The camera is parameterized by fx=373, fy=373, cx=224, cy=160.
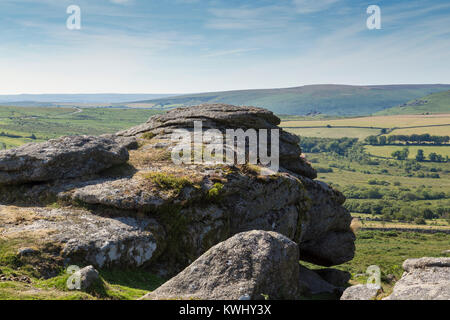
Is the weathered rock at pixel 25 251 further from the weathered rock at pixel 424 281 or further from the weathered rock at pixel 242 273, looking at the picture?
the weathered rock at pixel 424 281

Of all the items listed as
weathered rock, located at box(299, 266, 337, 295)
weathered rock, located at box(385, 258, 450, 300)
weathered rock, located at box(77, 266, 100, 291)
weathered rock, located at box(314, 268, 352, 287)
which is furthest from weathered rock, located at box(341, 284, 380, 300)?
weathered rock, located at box(314, 268, 352, 287)

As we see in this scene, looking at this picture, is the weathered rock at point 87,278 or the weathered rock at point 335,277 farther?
the weathered rock at point 335,277

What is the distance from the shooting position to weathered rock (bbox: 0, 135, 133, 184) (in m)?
19.5

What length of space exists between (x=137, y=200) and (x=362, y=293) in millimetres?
10902

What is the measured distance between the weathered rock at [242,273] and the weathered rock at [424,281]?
3.48m

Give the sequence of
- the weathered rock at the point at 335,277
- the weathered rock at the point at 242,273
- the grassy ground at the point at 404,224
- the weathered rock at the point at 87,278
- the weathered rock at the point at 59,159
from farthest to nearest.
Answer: the grassy ground at the point at 404,224
the weathered rock at the point at 335,277
the weathered rock at the point at 59,159
the weathered rock at the point at 87,278
the weathered rock at the point at 242,273

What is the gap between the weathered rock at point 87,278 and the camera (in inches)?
452

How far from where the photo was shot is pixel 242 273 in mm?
11938

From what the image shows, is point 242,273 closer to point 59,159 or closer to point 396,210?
point 59,159

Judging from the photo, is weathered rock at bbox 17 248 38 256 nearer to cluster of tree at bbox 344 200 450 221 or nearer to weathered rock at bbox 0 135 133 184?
weathered rock at bbox 0 135 133 184

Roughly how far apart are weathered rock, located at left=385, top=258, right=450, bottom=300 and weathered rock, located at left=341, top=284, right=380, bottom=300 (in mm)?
684

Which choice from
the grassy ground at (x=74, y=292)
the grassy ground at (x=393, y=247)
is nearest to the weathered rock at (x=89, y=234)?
the grassy ground at (x=74, y=292)
